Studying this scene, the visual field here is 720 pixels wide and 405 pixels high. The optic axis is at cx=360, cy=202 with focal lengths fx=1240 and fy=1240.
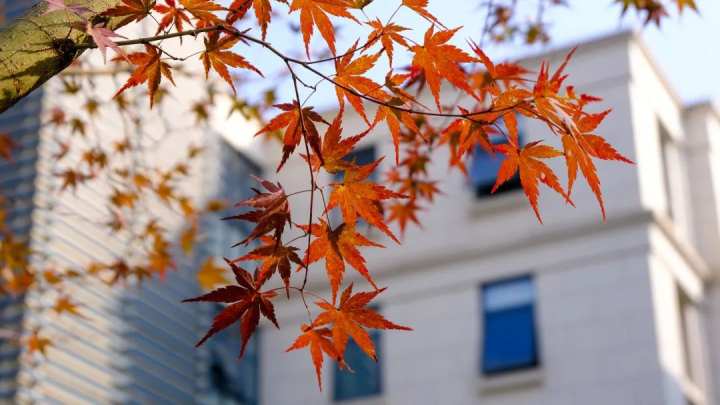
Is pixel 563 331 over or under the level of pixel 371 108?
under

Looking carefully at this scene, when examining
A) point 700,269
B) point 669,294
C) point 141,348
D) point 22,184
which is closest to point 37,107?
point 22,184

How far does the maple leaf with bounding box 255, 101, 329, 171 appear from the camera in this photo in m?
3.08

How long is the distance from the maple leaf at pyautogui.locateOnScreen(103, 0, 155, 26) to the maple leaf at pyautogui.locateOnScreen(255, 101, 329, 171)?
41cm

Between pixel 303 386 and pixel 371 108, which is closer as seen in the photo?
pixel 303 386

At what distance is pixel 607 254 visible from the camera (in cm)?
1596

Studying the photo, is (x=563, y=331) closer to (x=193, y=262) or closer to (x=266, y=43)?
(x=193, y=262)

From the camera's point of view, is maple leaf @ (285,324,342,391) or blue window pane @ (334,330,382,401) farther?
blue window pane @ (334,330,382,401)

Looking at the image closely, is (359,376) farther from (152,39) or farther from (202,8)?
(152,39)

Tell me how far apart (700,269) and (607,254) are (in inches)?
101

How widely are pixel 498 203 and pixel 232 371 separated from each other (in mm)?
4333

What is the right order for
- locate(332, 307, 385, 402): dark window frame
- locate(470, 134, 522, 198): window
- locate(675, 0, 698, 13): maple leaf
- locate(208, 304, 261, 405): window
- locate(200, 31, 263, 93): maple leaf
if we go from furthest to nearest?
1. locate(470, 134, 522, 198): window
2. locate(332, 307, 385, 402): dark window frame
3. locate(208, 304, 261, 405): window
4. locate(675, 0, 698, 13): maple leaf
5. locate(200, 31, 263, 93): maple leaf

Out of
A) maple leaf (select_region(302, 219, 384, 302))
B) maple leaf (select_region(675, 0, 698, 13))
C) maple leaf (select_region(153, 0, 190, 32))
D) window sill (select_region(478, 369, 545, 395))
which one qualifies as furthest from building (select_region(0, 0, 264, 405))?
maple leaf (select_region(302, 219, 384, 302))

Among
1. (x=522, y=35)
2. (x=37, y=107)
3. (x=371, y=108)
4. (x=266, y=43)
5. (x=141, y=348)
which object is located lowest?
(x=266, y=43)

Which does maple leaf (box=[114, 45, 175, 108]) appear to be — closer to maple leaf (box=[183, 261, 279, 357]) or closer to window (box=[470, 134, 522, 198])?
maple leaf (box=[183, 261, 279, 357])
